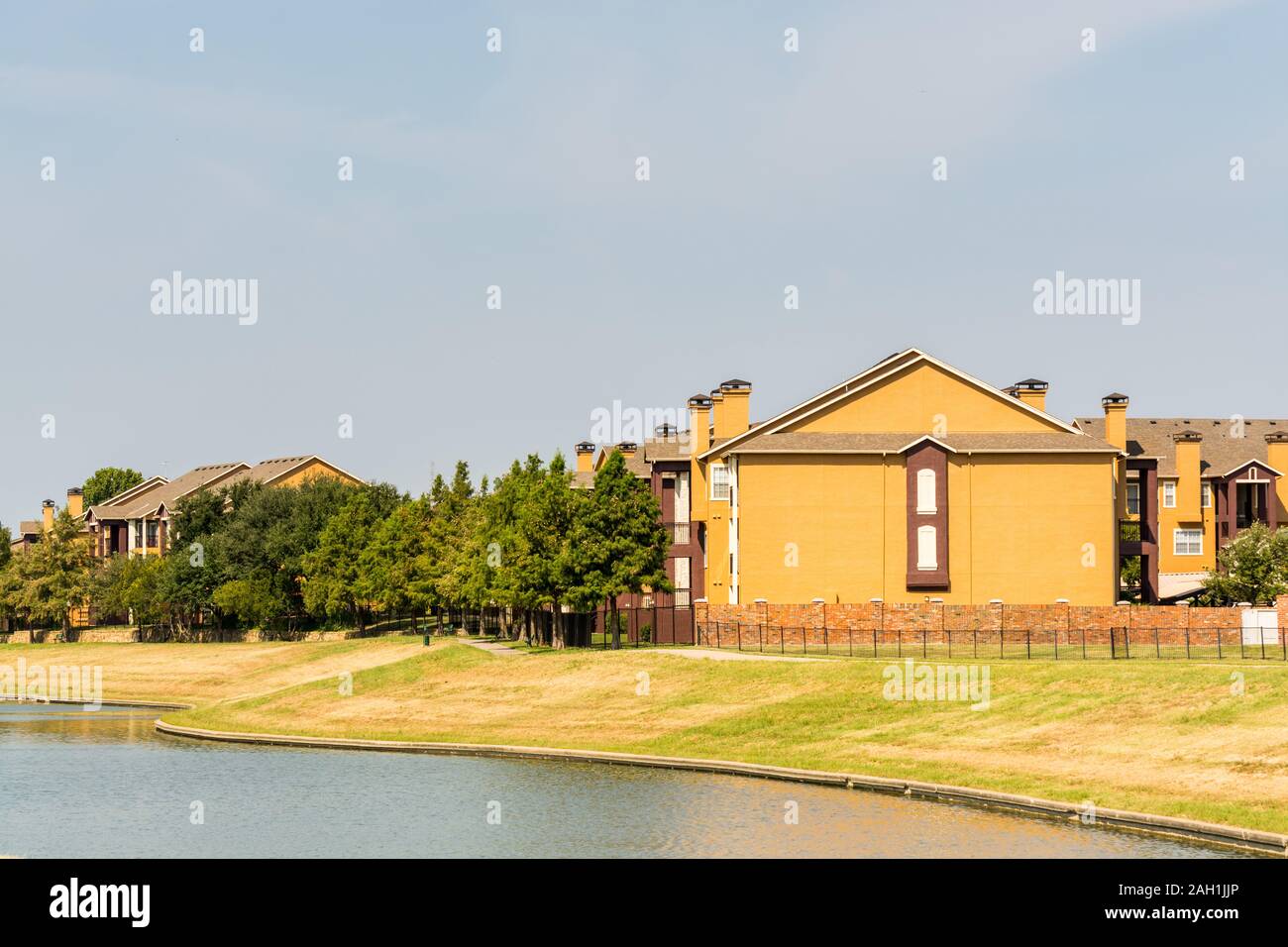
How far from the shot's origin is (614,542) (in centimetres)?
7681

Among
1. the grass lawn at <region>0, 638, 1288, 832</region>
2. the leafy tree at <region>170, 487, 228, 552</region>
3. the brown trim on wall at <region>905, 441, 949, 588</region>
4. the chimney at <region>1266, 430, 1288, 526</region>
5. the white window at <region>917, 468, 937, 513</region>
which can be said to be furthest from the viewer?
the leafy tree at <region>170, 487, 228, 552</region>

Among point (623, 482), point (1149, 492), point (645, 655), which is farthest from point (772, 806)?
point (1149, 492)

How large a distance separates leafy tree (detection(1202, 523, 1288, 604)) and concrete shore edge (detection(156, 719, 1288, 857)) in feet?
153

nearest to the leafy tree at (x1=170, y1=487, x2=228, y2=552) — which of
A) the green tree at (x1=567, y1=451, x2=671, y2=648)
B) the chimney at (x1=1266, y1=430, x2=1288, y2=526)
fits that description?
the green tree at (x1=567, y1=451, x2=671, y2=648)

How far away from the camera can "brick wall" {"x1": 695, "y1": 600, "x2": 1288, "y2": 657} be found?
71188mm

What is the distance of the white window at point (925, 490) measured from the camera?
262ft

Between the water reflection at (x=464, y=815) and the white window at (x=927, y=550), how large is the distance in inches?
1373

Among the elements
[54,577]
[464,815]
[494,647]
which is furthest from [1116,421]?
[54,577]

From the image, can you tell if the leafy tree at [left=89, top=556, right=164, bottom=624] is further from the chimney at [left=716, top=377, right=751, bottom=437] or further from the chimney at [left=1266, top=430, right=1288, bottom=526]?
the chimney at [left=1266, top=430, right=1288, bottom=526]

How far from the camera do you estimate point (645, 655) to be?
6719 cm

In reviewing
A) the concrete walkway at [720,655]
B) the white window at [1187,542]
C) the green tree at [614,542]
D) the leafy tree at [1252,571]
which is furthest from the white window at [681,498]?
the white window at [1187,542]

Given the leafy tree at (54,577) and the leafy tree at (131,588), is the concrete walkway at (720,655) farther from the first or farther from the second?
the leafy tree at (54,577)
